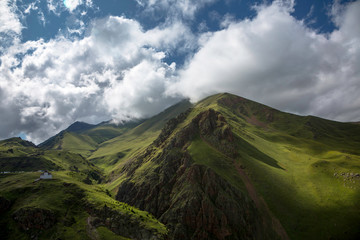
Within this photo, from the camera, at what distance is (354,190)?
12719 cm

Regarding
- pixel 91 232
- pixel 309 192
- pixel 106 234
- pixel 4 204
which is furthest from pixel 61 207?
pixel 309 192

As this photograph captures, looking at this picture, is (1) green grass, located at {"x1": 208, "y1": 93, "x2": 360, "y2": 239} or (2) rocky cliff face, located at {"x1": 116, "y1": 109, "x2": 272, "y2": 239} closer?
(1) green grass, located at {"x1": 208, "y1": 93, "x2": 360, "y2": 239}

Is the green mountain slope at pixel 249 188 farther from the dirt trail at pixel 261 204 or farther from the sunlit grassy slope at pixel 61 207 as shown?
the sunlit grassy slope at pixel 61 207

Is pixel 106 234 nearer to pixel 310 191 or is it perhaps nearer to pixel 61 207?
pixel 61 207

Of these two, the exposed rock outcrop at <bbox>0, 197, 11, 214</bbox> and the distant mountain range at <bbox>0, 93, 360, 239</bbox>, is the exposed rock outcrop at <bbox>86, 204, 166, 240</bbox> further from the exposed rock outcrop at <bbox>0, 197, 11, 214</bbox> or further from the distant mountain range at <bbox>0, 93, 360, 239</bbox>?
the exposed rock outcrop at <bbox>0, 197, 11, 214</bbox>

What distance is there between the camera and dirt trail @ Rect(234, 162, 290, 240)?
12021 cm

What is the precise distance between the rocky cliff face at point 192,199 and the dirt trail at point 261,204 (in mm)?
7160

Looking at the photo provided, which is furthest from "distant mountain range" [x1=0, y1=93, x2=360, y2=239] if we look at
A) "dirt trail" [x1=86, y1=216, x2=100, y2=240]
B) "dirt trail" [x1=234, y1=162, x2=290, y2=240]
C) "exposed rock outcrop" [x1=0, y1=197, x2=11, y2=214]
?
"dirt trail" [x1=86, y1=216, x2=100, y2=240]

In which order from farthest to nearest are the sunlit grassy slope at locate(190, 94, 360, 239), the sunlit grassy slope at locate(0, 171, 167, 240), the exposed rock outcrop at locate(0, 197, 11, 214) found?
the sunlit grassy slope at locate(190, 94, 360, 239) < the exposed rock outcrop at locate(0, 197, 11, 214) < the sunlit grassy slope at locate(0, 171, 167, 240)

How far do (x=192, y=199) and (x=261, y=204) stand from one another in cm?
4724

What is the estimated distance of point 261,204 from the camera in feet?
442

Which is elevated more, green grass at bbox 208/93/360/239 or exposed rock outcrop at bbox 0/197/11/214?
exposed rock outcrop at bbox 0/197/11/214

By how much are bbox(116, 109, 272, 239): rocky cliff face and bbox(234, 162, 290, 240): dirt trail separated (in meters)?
7.16

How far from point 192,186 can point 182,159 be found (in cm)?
3217
